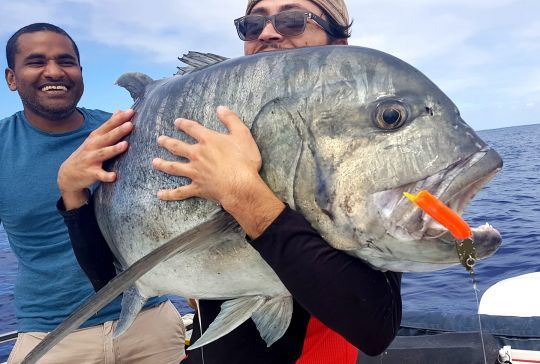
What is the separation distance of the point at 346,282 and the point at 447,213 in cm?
50

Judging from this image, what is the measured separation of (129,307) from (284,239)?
1270mm

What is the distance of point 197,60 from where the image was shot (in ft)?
8.21

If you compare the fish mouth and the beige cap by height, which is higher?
the beige cap

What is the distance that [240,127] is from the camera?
6.40ft

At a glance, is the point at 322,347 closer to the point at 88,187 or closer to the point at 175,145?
the point at 175,145

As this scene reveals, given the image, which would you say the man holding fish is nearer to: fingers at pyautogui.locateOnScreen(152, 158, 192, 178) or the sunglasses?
fingers at pyautogui.locateOnScreen(152, 158, 192, 178)

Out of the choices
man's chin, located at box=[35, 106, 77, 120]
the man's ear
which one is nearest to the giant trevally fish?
man's chin, located at box=[35, 106, 77, 120]

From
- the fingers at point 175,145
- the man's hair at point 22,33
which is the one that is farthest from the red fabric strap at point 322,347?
the man's hair at point 22,33

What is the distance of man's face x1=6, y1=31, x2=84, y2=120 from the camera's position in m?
4.30

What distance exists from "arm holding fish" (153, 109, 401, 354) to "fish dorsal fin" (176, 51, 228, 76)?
54 cm

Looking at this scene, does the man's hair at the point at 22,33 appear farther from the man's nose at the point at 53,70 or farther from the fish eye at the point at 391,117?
the fish eye at the point at 391,117

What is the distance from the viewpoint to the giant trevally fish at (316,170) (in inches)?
67.7

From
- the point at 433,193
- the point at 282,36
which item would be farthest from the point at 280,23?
the point at 433,193

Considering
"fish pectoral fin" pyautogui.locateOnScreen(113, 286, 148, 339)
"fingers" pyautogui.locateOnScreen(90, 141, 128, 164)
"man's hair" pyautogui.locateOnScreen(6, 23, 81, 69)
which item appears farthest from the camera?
"man's hair" pyautogui.locateOnScreen(6, 23, 81, 69)
